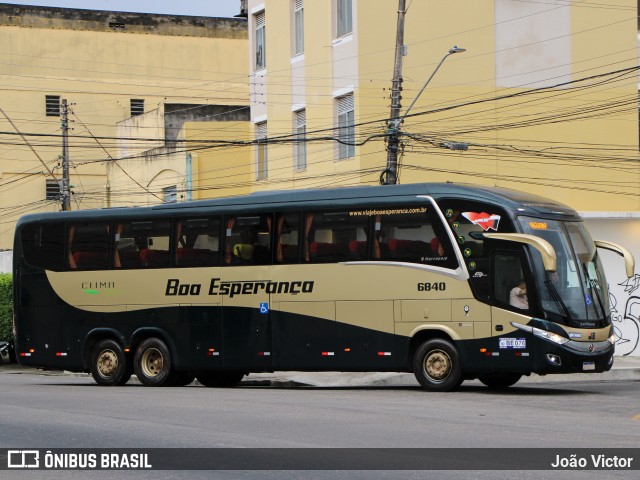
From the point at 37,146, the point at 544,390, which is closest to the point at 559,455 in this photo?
the point at 544,390

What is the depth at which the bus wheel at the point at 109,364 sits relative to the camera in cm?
2505

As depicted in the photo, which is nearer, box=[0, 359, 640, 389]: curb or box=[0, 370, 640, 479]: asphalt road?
box=[0, 370, 640, 479]: asphalt road

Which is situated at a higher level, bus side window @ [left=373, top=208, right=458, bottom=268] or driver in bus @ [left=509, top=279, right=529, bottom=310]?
bus side window @ [left=373, top=208, right=458, bottom=268]

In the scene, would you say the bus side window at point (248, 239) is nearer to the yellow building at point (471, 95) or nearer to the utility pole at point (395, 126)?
the utility pole at point (395, 126)

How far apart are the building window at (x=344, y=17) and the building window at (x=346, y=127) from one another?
1.94 m

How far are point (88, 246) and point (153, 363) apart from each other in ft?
9.12

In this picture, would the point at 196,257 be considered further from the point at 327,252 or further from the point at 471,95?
the point at 471,95

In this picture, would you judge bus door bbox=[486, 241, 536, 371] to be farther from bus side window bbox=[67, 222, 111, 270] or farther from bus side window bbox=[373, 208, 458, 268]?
bus side window bbox=[67, 222, 111, 270]

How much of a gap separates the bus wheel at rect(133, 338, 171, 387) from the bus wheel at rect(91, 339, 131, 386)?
0.30 m

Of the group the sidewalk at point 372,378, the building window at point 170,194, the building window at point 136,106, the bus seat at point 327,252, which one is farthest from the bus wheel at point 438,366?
the building window at point 136,106

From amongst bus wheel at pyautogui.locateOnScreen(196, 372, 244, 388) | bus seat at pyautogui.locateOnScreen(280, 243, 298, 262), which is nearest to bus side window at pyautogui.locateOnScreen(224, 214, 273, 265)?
bus seat at pyautogui.locateOnScreen(280, 243, 298, 262)

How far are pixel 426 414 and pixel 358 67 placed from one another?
20804mm

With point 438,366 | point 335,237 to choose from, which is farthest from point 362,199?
point 438,366

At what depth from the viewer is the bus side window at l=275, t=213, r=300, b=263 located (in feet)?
74.6
